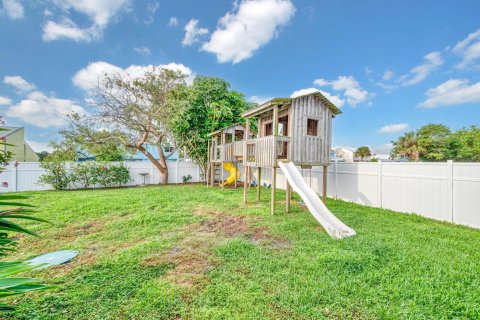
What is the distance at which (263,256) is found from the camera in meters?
3.71

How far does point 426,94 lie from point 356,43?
11569mm

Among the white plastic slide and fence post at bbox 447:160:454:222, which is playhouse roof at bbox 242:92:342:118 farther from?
fence post at bbox 447:160:454:222

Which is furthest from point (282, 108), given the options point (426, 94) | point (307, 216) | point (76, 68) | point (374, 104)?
point (426, 94)

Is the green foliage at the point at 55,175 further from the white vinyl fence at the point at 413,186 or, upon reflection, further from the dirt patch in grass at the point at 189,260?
the white vinyl fence at the point at 413,186

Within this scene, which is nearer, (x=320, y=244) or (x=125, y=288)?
(x=125, y=288)

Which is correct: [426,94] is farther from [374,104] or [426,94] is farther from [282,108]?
[282,108]

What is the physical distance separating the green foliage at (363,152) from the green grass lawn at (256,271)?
3683 centimetres

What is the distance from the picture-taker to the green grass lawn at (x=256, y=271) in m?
2.43

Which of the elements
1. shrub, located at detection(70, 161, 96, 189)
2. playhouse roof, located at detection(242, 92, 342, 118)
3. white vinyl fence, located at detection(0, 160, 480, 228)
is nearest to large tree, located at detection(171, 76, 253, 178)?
shrub, located at detection(70, 161, 96, 189)

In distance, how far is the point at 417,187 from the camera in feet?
21.0

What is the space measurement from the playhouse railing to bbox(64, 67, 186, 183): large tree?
7069 millimetres

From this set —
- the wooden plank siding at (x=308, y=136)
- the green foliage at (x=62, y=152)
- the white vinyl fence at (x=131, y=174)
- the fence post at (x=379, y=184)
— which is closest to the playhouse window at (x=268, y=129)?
the wooden plank siding at (x=308, y=136)

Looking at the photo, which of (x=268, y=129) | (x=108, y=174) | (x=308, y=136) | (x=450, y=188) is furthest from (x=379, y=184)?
(x=108, y=174)

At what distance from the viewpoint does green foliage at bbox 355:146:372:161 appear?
126ft
